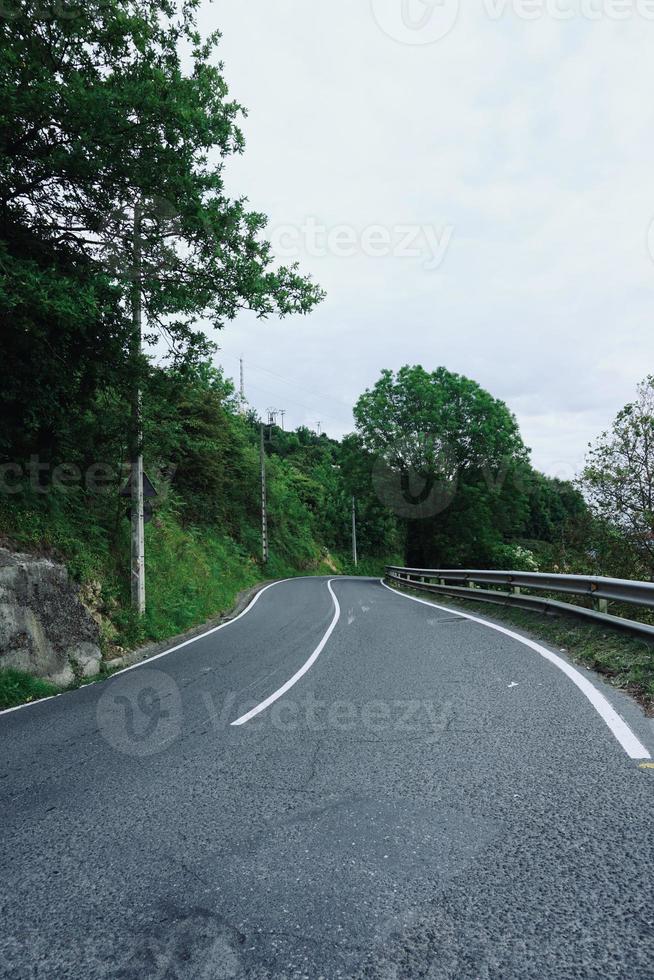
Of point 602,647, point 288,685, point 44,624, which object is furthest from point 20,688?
point 602,647

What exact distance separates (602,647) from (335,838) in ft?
18.0

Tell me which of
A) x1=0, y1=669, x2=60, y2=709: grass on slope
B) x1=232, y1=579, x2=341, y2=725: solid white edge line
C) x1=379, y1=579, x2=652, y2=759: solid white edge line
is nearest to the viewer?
x1=379, y1=579, x2=652, y2=759: solid white edge line

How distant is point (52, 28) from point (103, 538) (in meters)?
9.11

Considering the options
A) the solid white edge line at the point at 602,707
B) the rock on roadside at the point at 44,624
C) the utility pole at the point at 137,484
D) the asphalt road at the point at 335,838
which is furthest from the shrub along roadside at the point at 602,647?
the utility pole at the point at 137,484

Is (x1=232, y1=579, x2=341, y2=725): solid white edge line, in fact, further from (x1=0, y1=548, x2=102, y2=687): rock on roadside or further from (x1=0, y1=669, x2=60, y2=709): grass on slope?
(x1=0, y1=548, x2=102, y2=687): rock on roadside

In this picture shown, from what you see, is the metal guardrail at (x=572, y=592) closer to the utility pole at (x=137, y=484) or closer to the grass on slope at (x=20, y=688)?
the grass on slope at (x=20, y=688)

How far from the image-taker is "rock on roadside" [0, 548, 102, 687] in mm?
7988

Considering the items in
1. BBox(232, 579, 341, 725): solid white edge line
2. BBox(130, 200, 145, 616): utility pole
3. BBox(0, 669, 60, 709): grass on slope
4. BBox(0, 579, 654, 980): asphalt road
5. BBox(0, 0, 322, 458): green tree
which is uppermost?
BBox(0, 0, 322, 458): green tree

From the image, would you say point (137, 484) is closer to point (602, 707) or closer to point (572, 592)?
point (572, 592)

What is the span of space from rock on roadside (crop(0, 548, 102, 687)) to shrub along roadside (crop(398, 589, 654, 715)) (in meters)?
7.45

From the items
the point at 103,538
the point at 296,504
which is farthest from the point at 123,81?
the point at 296,504

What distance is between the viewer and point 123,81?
8.67 m

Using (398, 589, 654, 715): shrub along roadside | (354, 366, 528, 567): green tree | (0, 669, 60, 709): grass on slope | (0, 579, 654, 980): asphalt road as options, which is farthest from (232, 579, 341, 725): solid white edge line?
(354, 366, 528, 567): green tree

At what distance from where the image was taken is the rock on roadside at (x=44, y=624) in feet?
26.2
